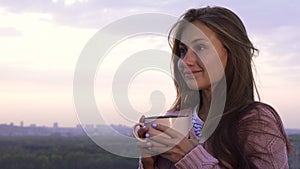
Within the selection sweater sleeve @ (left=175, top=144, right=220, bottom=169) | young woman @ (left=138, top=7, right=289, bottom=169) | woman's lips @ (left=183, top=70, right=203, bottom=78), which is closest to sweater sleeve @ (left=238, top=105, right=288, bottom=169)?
young woman @ (left=138, top=7, right=289, bottom=169)

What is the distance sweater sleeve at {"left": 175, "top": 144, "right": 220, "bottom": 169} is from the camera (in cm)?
200

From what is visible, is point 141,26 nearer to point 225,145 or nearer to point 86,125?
point 86,125

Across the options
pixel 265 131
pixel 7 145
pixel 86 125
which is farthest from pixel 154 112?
pixel 7 145

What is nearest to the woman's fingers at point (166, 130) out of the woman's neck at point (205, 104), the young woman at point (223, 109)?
the young woman at point (223, 109)

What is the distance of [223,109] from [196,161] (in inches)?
11.9

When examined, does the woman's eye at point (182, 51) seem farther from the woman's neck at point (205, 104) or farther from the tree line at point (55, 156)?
the tree line at point (55, 156)

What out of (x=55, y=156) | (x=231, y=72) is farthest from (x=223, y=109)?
(x=55, y=156)

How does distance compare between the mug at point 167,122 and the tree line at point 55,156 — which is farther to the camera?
the tree line at point 55,156

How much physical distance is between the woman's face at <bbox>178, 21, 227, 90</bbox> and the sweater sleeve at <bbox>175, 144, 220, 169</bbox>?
0.33 meters

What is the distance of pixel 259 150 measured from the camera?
2070 mm

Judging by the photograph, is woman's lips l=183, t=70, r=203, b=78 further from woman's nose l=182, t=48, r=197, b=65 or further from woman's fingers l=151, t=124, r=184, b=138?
woman's fingers l=151, t=124, r=184, b=138

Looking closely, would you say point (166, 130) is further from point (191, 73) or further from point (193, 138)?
point (191, 73)

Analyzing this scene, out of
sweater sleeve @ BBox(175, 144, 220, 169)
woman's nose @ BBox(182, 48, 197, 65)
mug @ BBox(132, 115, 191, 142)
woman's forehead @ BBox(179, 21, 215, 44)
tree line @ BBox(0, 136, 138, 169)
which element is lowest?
tree line @ BBox(0, 136, 138, 169)

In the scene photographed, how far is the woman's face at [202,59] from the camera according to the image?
221 cm
